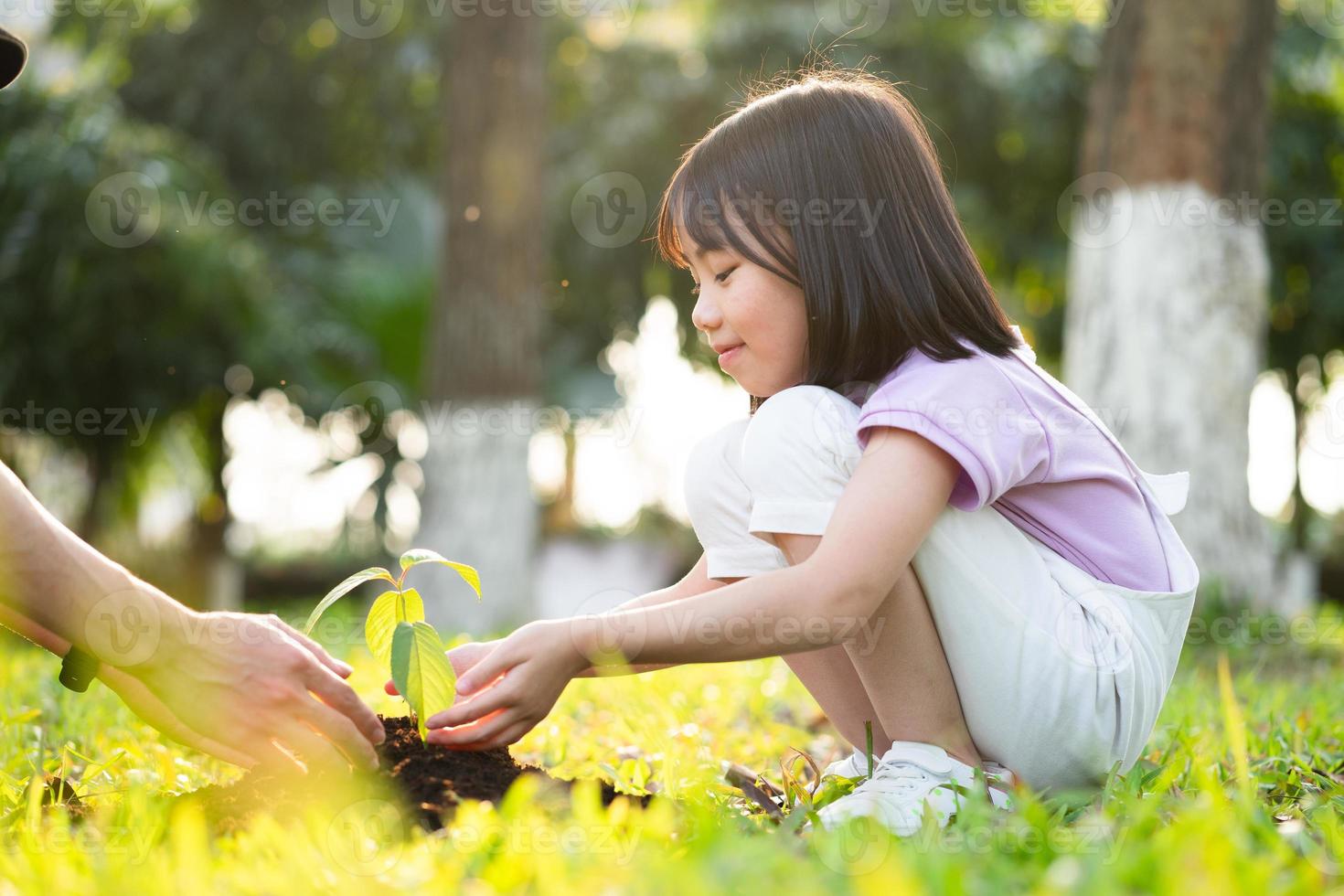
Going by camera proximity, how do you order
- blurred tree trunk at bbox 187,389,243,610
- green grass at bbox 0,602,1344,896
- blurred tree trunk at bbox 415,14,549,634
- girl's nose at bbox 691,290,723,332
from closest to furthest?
green grass at bbox 0,602,1344,896 → girl's nose at bbox 691,290,723,332 → blurred tree trunk at bbox 415,14,549,634 → blurred tree trunk at bbox 187,389,243,610

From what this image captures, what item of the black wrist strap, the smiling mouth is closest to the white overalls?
the smiling mouth

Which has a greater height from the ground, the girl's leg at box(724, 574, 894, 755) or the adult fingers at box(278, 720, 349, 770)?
the adult fingers at box(278, 720, 349, 770)

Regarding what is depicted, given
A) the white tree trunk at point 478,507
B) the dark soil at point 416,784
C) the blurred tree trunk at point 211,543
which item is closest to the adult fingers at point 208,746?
the dark soil at point 416,784

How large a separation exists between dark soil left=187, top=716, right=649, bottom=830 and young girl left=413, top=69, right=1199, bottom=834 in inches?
1.6

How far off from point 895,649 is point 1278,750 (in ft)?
3.17

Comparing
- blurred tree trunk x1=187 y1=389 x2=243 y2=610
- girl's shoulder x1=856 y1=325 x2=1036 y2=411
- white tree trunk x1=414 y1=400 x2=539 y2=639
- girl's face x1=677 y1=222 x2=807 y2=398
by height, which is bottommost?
blurred tree trunk x1=187 y1=389 x2=243 y2=610

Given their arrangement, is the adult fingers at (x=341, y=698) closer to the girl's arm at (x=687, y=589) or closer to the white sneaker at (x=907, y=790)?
the girl's arm at (x=687, y=589)

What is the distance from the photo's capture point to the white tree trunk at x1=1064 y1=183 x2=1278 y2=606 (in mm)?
4531

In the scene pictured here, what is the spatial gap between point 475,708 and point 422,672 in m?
0.09

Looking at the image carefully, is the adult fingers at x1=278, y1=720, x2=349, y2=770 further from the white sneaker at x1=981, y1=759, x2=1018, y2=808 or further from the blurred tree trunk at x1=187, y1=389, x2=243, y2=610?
the blurred tree trunk at x1=187, y1=389, x2=243, y2=610

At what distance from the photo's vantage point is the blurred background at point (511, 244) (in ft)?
15.0

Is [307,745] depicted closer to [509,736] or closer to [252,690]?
[252,690]

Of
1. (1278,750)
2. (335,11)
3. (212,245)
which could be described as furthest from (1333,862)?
(335,11)

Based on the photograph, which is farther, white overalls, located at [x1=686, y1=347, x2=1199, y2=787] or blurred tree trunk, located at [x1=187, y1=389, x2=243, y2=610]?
blurred tree trunk, located at [x1=187, y1=389, x2=243, y2=610]
